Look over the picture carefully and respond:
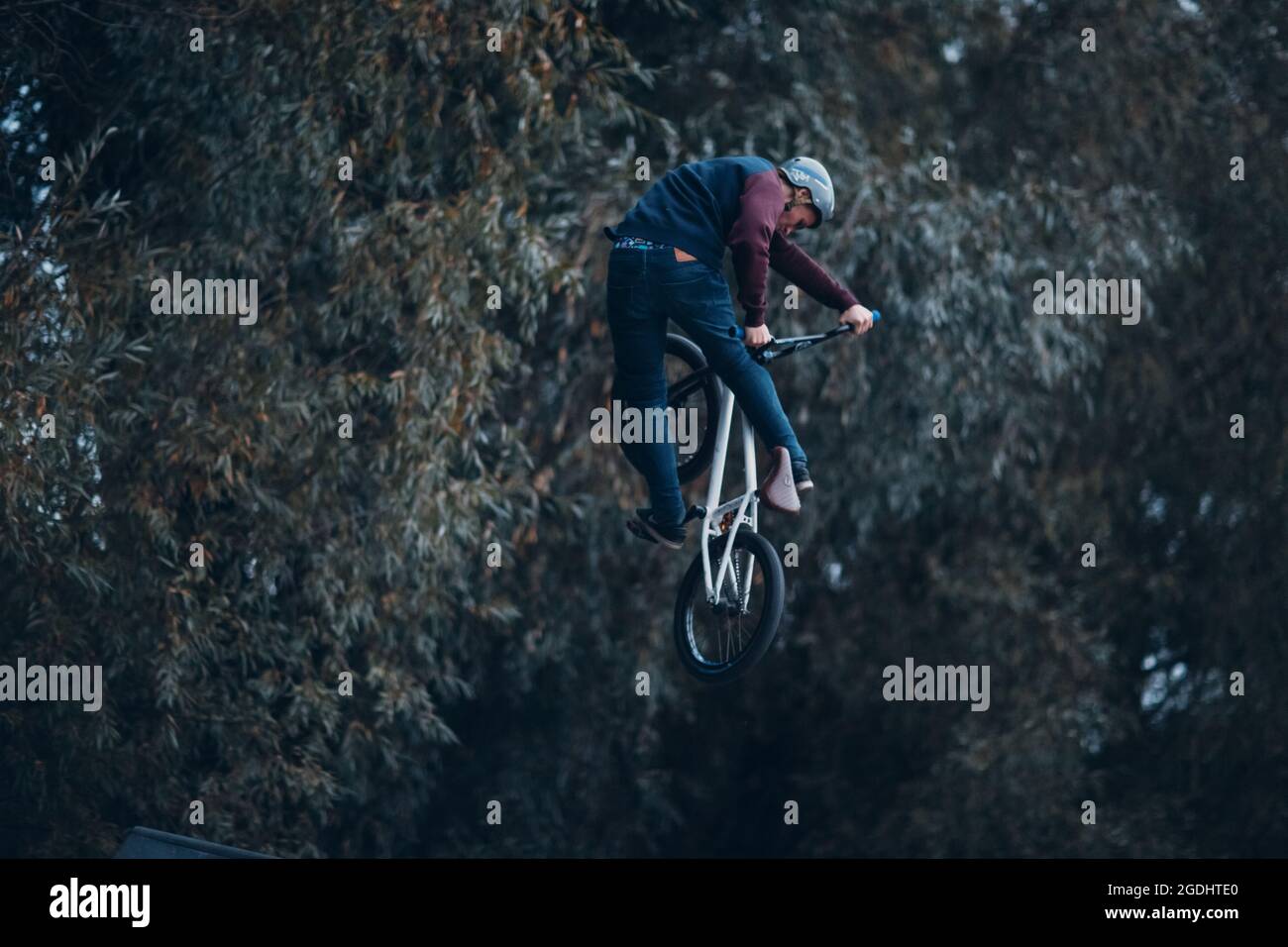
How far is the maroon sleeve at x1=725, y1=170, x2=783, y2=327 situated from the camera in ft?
20.4

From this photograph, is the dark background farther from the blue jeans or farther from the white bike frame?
the blue jeans

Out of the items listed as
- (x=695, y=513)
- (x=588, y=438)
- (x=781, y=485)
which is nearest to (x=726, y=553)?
(x=695, y=513)

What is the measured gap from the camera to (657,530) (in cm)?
668

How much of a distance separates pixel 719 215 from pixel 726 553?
1181 millimetres

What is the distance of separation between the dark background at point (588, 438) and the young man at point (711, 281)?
3623 millimetres

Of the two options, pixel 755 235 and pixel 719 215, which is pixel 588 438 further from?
pixel 755 235

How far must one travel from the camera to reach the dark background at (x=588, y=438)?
10016 mm

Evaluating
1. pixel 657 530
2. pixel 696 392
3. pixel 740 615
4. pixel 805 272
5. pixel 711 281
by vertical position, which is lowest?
pixel 740 615

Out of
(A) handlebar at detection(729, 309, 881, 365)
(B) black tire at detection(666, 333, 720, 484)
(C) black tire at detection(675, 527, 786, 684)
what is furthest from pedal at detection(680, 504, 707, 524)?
(A) handlebar at detection(729, 309, 881, 365)

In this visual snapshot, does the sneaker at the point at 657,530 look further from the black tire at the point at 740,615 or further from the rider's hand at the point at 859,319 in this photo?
the rider's hand at the point at 859,319

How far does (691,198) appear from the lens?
641 cm

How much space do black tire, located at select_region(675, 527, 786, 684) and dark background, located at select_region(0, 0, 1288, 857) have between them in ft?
11.0
